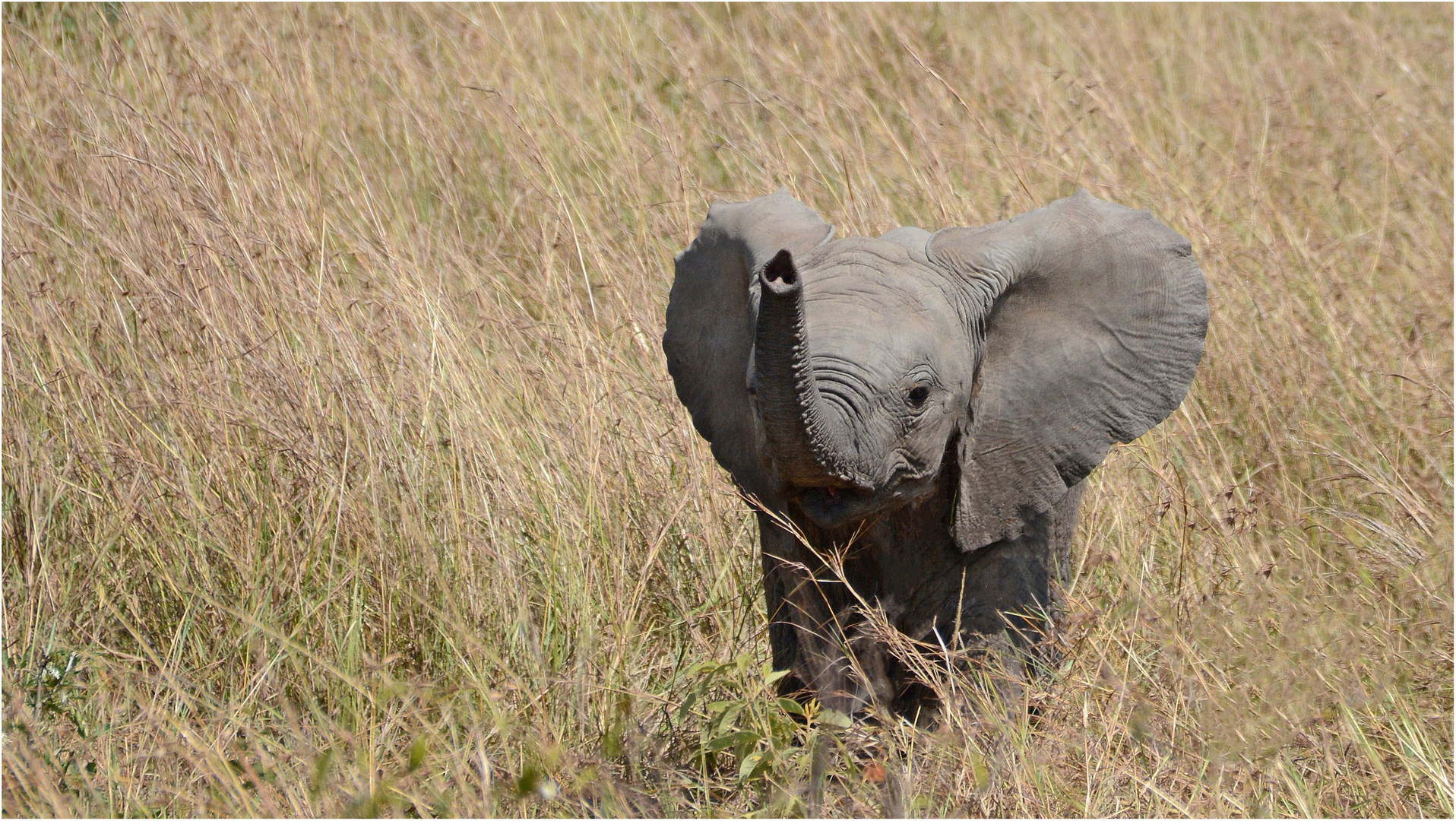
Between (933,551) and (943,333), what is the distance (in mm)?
600

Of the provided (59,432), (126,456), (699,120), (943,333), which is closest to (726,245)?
(943,333)

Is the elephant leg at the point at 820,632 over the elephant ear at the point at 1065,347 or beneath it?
beneath

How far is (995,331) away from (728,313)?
0.64 meters

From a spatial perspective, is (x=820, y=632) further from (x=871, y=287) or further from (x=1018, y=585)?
(x=871, y=287)

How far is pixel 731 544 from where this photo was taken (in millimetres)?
4328

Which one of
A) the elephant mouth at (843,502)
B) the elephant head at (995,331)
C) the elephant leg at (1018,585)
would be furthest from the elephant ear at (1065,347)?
the elephant mouth at (843,502)

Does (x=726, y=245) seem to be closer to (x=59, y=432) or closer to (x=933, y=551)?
(x=933, y=551)

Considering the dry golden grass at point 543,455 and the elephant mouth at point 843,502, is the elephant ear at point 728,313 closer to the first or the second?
the elephant mouth at point 843,502

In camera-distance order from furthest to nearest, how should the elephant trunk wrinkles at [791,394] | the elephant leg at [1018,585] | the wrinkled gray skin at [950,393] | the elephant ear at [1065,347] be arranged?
the elephant leg at [1018,585] → the elephant ear at [1065,347] → the wrinkled gray skin at [950,393] → the elephant trunk wrinkles at [791,394]

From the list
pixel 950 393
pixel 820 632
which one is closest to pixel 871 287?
pixel 950 393

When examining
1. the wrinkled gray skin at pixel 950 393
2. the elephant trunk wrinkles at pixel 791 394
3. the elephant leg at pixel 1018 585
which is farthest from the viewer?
the elephant leg at pixel 1018 585

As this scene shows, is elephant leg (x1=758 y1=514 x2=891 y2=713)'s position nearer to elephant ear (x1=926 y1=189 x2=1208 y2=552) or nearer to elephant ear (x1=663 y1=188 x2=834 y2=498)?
elephant ear (x1=663 y1=188 x2=834 y2=498)

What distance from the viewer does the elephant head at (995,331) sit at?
310cm

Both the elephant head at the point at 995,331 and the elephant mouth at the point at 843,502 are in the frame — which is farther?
the elephant head at the point at 995,331
